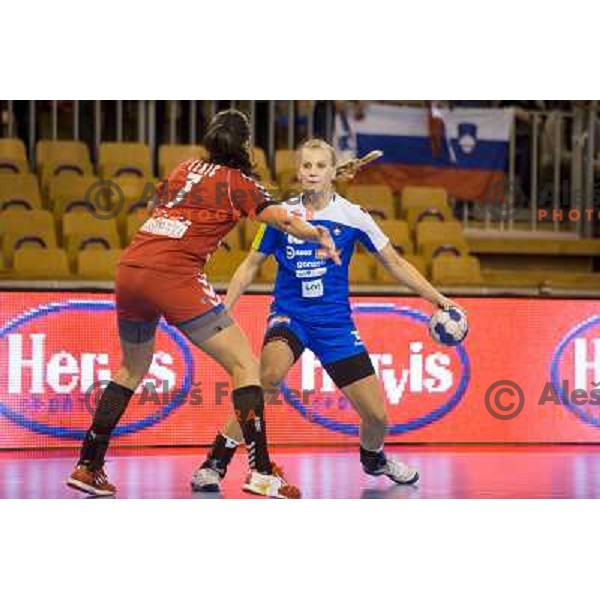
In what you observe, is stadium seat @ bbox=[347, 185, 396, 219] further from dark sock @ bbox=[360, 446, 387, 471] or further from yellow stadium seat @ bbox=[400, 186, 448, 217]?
dark sock @ bbox=[360, 446, 387, 471]

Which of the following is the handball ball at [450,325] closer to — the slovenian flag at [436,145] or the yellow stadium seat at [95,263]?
the yellow stadium seat at [95,263]

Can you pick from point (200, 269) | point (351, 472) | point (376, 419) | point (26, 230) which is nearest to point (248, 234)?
point (26, 230)

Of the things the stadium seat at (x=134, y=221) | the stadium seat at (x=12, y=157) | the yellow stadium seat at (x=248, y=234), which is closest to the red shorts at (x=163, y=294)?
the stadium seat at (x=134, y=221)

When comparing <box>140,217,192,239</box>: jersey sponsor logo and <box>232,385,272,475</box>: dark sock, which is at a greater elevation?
<box>140,217,192,239</box>: jersey sponsor logo

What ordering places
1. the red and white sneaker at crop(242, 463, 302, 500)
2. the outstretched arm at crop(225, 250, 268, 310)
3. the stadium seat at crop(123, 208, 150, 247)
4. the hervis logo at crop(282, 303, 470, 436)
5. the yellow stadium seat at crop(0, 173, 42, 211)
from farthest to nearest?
1. the yellow stadium seat at crop(0, 173, 42, 211)
2. the stadium seat at crop(123, 208, 150, 247)
3. the hervis logo at crop(282, 303, 470, 436)
4. the outstretched arm at crop(225, 250, 268, 310)
5. the red and white sneaker at crop(242, 463, 302, 500)

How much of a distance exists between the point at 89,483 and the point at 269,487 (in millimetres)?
933

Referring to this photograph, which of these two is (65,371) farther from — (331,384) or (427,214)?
(427,214)

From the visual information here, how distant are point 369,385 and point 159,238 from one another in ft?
4.57

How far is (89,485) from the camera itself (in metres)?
8.27

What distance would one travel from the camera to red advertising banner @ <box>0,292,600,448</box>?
10578 mm

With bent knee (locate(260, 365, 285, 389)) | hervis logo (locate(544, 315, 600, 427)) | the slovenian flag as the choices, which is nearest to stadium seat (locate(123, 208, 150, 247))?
the slovenian flag

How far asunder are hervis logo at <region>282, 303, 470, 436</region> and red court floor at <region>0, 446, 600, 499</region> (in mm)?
244

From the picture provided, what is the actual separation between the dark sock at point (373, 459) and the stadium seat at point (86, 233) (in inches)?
180
